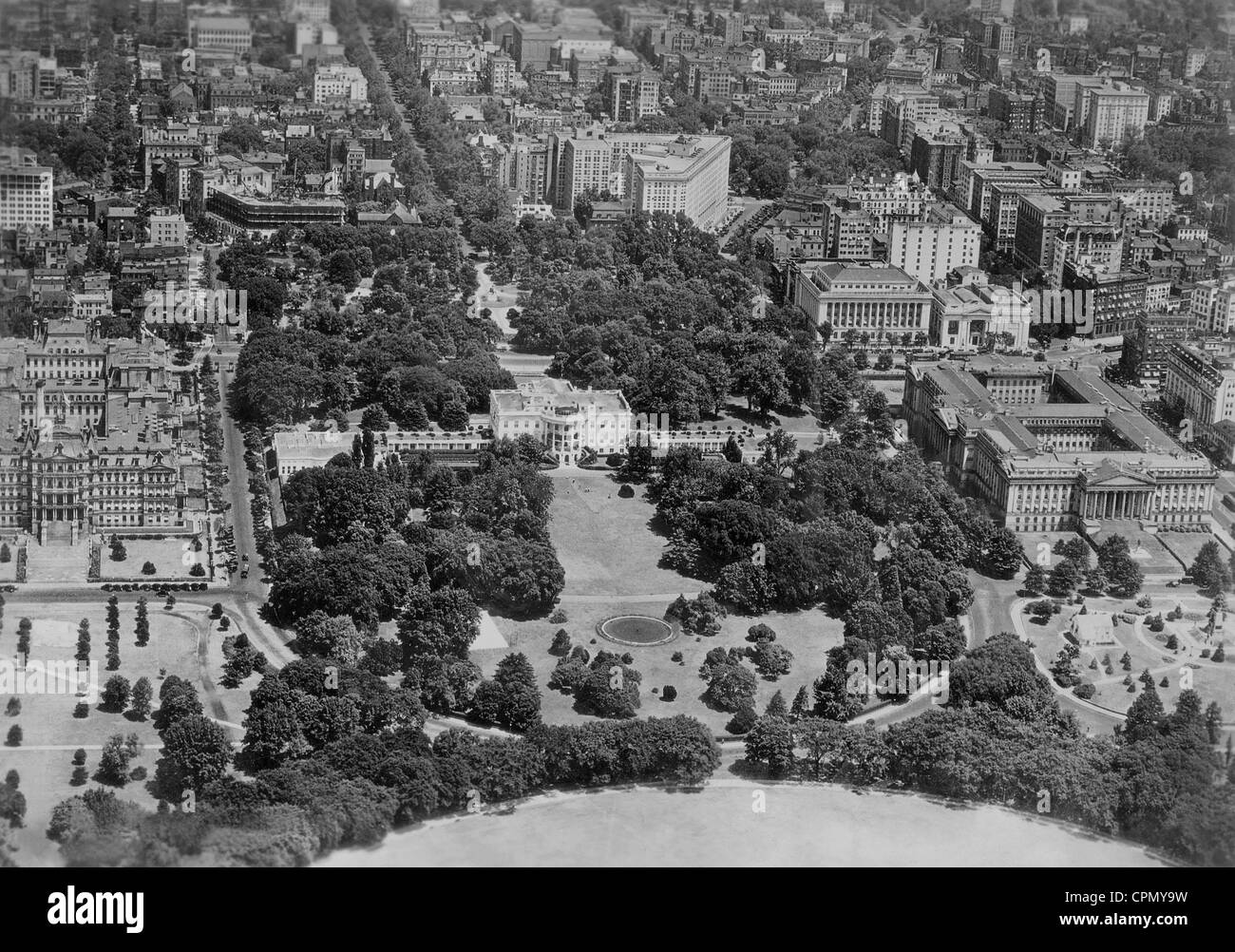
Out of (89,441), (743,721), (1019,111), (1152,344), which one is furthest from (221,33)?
(743,721)

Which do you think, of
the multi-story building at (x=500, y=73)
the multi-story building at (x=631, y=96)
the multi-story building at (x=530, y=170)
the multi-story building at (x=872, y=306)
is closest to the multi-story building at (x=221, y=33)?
the multi-story building at (x=530, y=170)

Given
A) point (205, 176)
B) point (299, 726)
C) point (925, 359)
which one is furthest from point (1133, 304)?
point (299, 726)

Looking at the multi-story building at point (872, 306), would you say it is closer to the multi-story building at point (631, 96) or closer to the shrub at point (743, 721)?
the multi-story building at point (631, 96)

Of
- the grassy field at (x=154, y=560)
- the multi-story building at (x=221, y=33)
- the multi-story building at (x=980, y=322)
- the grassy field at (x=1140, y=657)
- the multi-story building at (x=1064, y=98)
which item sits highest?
the multi-story building at (x=221, y=33)

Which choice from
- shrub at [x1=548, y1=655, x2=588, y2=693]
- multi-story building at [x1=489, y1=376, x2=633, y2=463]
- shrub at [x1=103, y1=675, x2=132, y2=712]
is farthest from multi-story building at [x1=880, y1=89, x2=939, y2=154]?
shrub at [x1=103, y1=675, x2=132, y2=712]

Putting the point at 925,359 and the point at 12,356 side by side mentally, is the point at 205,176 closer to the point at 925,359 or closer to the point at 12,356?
the point at 12,356

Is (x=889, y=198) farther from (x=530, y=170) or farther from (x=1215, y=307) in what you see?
(x=1215, y=307)
